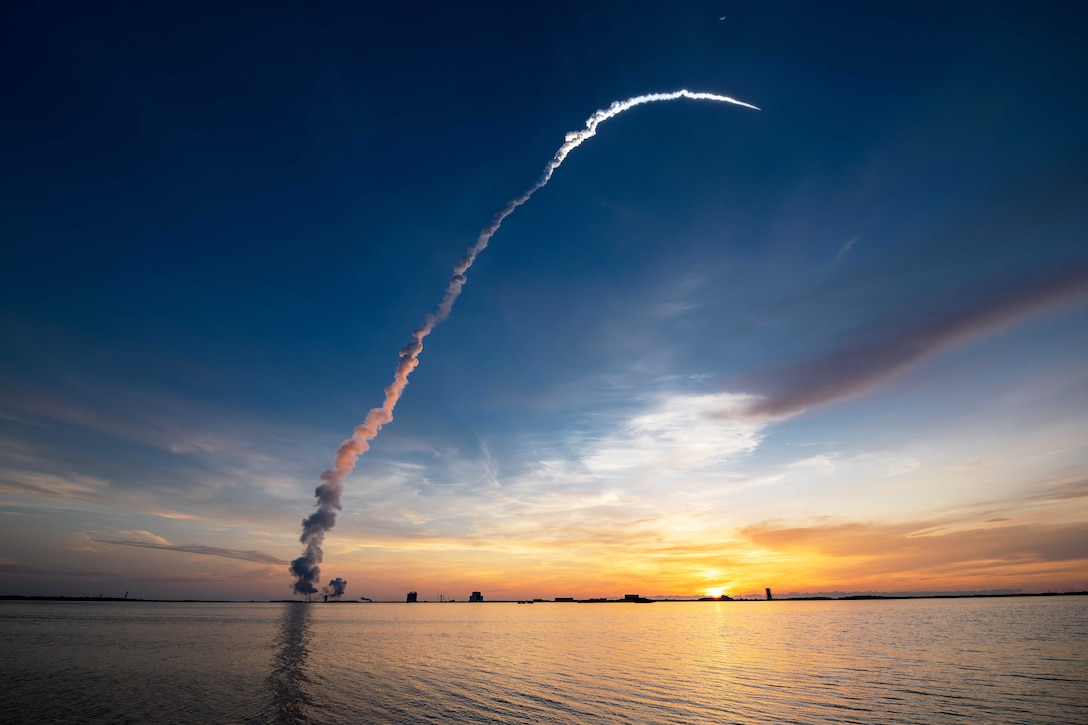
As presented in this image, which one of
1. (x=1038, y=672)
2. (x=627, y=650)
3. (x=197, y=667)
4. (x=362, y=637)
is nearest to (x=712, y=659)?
(x=627, y=650)

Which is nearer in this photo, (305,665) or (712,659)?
(305,665)

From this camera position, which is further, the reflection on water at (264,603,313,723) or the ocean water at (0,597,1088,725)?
the reflection on water at (264,603,313,723)

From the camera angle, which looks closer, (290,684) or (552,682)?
(290,684)

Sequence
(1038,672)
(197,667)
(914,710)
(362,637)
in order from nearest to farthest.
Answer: (914,710), (1038,672), (197,667), (362,637)

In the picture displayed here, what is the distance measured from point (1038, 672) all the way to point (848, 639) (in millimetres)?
54921

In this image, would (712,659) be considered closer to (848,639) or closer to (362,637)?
(848,639)

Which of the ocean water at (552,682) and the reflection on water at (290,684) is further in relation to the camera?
the reflection on water at (290,684)

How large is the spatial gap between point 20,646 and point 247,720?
8318 cm

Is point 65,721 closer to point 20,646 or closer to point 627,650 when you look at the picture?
point 20,646

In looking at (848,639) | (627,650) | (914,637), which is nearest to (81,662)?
(627,650)

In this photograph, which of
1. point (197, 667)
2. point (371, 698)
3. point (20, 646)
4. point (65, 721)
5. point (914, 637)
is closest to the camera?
point (65, 721)

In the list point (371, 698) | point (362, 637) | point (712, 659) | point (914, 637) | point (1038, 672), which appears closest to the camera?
point (371, 698)

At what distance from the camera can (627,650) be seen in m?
96.8

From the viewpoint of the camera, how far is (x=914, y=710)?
151ft
